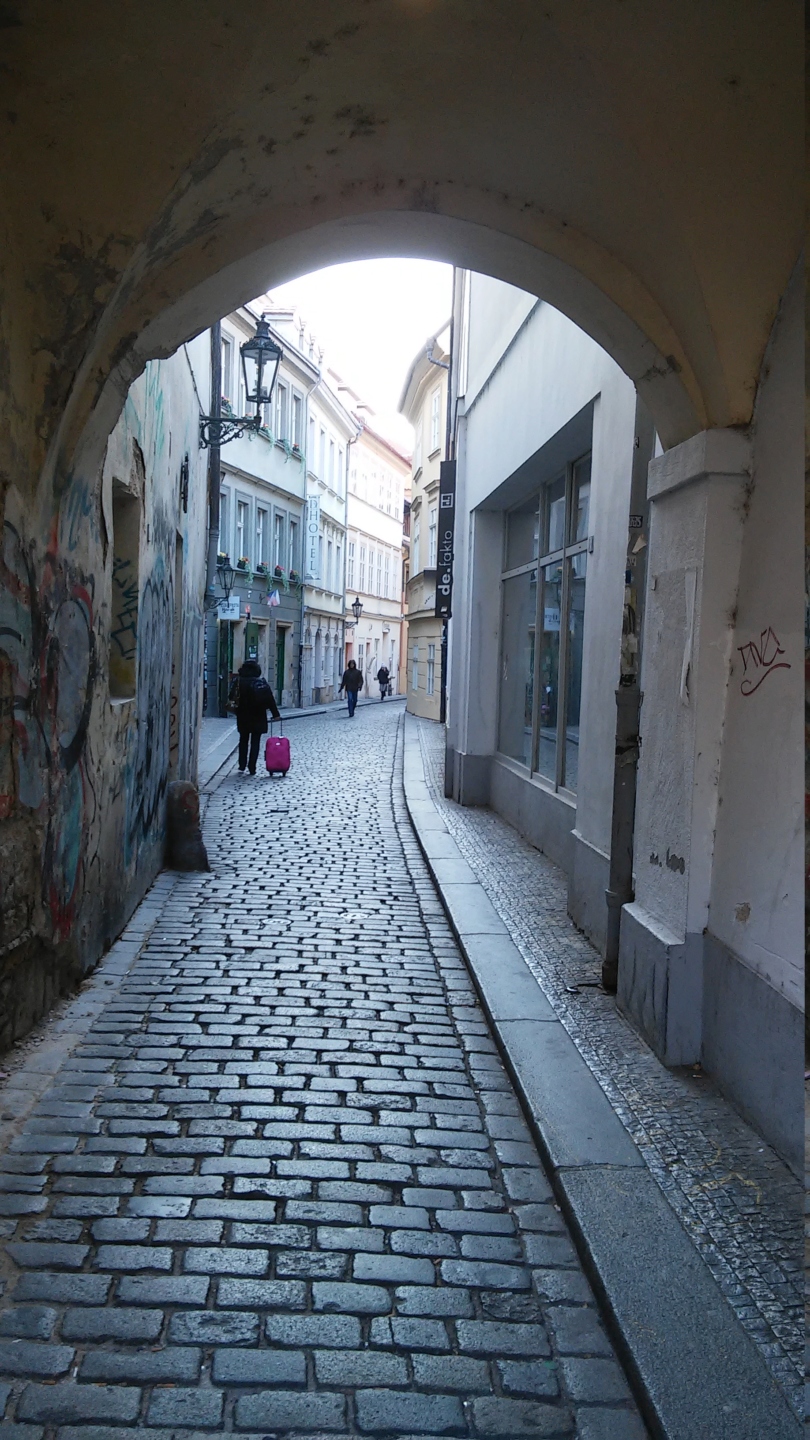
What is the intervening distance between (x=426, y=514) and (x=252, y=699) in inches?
773

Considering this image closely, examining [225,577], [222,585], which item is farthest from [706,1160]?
[222,585]

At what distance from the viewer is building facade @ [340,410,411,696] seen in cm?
5125

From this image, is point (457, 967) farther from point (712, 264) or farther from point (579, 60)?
point (579, 60)

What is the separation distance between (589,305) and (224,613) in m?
19.1

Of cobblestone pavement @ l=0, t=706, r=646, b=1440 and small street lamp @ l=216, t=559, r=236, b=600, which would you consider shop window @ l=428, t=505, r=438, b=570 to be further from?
cobblestone pavement @ l=0, t=706, r=646, b=1440

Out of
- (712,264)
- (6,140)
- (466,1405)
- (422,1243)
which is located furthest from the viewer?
(712,264)

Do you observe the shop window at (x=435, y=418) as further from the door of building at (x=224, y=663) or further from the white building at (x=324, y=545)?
the door of building at (x=224, y=663)

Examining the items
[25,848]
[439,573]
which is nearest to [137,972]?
[25,848]

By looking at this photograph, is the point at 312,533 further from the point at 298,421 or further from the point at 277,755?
the point at 277,755

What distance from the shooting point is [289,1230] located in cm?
344

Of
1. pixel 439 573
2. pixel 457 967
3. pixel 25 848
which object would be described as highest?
pixel 439 573

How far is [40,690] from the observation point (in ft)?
16.0

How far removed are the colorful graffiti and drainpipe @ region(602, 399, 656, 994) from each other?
8.83 feet

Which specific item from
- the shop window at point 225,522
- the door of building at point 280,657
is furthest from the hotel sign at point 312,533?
the shop window at point 225,522
